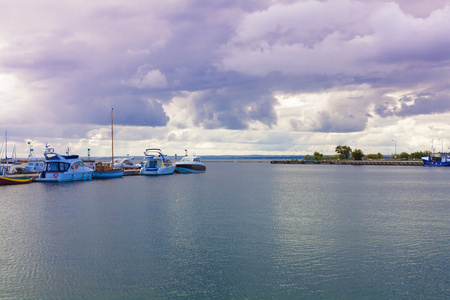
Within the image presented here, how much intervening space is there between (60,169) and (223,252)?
2936 inches

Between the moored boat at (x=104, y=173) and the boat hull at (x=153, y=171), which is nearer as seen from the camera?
the moored boat at (x=104, y=173)

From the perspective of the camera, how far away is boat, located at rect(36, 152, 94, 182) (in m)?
88.6

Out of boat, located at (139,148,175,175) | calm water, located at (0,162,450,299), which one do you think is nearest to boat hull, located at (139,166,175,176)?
boat, located at (139,148,175,175)

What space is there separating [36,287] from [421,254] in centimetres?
2694

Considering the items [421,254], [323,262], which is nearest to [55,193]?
[323,262]

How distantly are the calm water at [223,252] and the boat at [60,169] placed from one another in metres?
39.8

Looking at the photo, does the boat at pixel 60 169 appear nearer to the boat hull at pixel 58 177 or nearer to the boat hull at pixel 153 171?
the boat hull at pixel 58 177

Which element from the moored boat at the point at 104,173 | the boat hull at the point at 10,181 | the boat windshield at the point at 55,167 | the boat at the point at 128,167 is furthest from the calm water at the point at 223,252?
the boat at the point at 128,167

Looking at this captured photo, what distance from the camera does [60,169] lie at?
90750 mm

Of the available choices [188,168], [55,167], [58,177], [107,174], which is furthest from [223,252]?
[188,168]

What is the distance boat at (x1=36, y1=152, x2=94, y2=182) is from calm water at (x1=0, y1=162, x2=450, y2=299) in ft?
131

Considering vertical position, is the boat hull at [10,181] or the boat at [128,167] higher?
the boat at [128,167]

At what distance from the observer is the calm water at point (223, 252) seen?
2138 centimetres

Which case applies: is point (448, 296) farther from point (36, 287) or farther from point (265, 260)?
point (36, 287)
